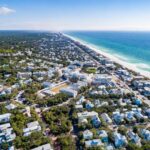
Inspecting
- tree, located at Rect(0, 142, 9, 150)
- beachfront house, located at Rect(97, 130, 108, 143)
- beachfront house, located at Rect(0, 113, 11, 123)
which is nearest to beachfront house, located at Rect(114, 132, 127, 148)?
beachfront house, located at Rect(97, 130, 108, 143)

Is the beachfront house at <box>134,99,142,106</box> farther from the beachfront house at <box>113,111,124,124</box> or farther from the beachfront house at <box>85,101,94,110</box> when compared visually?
the beachfront house at <box>85,101,94,110</box>

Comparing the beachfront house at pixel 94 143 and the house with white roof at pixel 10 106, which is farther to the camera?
the house with white roof at pixel 10 106

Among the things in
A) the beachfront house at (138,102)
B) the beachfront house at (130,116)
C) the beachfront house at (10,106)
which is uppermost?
the beachfront house at (10,106)

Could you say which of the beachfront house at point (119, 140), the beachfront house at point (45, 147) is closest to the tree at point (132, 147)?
the beachfront house at point (119, 140)

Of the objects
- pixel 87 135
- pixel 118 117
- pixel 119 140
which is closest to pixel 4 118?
pixel 87 135

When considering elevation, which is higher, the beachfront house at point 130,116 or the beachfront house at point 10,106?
the beachfront house at point 10,106

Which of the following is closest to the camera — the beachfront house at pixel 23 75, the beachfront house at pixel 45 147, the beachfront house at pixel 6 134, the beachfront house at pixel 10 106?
the beachfront house at pixel 45 147

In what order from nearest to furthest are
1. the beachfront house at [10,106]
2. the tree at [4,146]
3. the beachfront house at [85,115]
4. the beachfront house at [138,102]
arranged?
the tree at [4,146]
the beachfront house at [85,115]
the beachfront house at [10,106]
the beachfront house at [138,102]

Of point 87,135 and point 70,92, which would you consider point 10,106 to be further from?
point 87,135

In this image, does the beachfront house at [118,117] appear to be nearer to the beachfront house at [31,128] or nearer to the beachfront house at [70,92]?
the beachfront house at [70,92]
